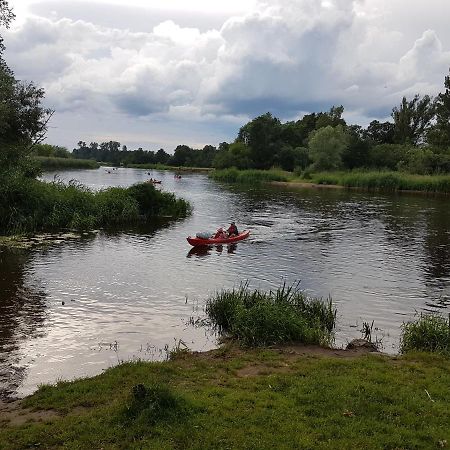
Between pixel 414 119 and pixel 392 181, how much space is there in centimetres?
4760

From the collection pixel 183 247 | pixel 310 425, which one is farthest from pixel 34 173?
pixel 310 425

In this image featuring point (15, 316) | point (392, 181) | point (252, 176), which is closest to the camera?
point (15, 316)

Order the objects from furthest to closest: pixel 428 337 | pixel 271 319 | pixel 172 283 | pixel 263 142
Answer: pixel 263 142
pixel 172 283
pixel 271 319
pixel 428 337

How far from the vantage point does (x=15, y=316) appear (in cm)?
1517

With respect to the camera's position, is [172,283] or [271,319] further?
[172,283]

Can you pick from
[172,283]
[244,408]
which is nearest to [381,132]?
[172,283]

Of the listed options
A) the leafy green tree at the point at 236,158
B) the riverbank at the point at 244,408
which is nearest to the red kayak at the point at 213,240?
the riverbank at the point at 244,408

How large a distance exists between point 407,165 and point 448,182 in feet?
54.1

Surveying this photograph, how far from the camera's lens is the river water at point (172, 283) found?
42.2 feet

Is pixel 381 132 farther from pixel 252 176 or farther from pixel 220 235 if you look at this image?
pixel 220 235

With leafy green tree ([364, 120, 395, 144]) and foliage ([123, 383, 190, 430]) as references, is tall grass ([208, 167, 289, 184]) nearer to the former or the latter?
leafy green tree ([364, 120, 395, 144])

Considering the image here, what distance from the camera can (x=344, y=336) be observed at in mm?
14109

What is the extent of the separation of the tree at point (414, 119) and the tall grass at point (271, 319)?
355 feet

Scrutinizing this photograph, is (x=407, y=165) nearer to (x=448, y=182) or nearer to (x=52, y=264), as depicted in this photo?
(x=448, y=182)
